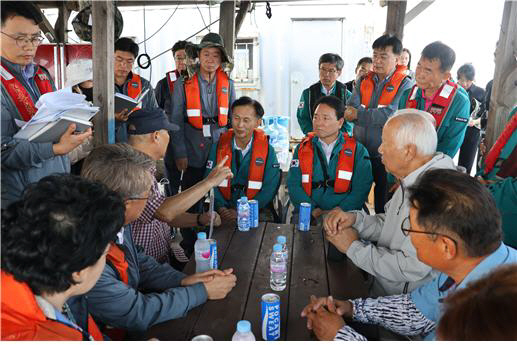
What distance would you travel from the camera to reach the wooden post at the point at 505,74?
2.67 meters

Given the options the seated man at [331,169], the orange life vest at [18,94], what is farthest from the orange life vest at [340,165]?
the orange life vest at [18,94]

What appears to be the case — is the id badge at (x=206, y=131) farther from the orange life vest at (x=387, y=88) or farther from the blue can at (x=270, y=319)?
the blue can at (x=270, y=319)

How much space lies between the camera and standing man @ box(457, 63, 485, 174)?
5.48 meters

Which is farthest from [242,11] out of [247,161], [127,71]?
[247,161]

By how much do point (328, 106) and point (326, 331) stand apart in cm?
207

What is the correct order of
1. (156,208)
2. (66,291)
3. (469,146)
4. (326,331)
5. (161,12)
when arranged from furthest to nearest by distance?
(161,12)
(469,146)
(156,208)
(326,331)
(66,291)

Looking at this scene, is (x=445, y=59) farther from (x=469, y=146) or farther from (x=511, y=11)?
(x=469, y=146)

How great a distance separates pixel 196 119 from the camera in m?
3.94

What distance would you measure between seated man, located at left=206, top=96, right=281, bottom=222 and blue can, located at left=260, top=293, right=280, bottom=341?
1825 mm

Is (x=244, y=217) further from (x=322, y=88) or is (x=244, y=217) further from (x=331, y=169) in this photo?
(x=322, y=88)

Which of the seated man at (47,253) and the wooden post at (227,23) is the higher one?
the wooden post at (227,23)

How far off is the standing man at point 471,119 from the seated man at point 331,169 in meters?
2.95

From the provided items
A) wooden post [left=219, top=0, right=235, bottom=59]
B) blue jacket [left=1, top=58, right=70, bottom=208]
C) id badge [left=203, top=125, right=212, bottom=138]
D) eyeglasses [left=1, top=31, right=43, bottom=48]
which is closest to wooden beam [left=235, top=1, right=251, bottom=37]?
wooden post [left=219, top=0, right=235, bottom=59]

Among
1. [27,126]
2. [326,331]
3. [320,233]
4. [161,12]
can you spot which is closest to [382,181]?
[320,233]
